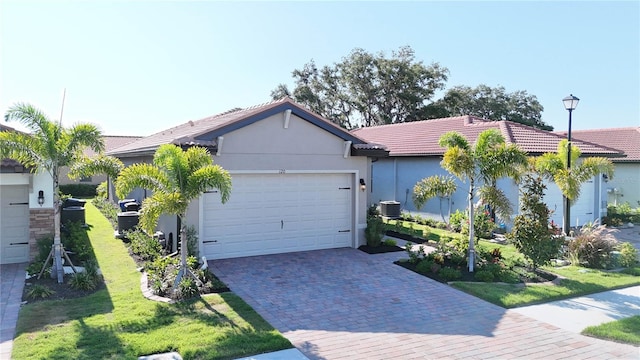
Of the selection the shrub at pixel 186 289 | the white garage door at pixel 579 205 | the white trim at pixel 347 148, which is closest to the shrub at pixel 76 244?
the shrub at pixel 186 289

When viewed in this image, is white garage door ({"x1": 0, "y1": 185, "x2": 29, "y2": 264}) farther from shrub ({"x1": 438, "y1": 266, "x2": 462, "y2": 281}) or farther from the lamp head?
the lamp head

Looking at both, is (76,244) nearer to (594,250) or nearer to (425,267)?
(425,267)

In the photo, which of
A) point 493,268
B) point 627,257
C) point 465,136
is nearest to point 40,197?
point 493,268

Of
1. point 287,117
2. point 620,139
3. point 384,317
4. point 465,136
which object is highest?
point 620,139

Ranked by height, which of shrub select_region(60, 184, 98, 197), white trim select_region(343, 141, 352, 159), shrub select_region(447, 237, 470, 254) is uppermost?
white trim select_region(343, 141, 352, 159)

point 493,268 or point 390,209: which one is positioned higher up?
point 390,209

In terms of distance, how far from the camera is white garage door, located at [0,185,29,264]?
11023mm

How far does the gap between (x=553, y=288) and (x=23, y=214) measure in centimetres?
1286

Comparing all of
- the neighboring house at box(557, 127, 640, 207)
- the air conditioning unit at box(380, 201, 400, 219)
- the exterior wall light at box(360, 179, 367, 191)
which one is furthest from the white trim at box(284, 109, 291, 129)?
the neighboring house at box(557, 127, 640, 207)

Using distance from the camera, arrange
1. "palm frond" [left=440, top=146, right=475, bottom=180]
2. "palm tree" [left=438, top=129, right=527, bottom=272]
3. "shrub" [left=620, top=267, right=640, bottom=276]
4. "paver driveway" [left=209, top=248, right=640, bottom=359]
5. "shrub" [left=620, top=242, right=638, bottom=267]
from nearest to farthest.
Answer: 1. "paver driveway" [left=209, top=248, right=640, bottom=359]
2. "palm tree" [left=438, top=129, right=527, bottom=272]
3. "palm frond" [left=440, top=146, right=475, bottom=180]
4. "shrub" [left=620, top=267, right=640, bottom=276]
5. "shrub" [left=620, top=242, right=638, bottom=267]

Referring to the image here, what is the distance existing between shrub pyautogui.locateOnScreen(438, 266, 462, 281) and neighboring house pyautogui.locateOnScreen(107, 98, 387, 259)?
11.9ft

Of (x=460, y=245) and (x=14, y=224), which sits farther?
(x=460, y=245)

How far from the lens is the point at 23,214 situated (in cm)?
1118

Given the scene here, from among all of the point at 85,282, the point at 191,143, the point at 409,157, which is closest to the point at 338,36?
the point at 409,157
